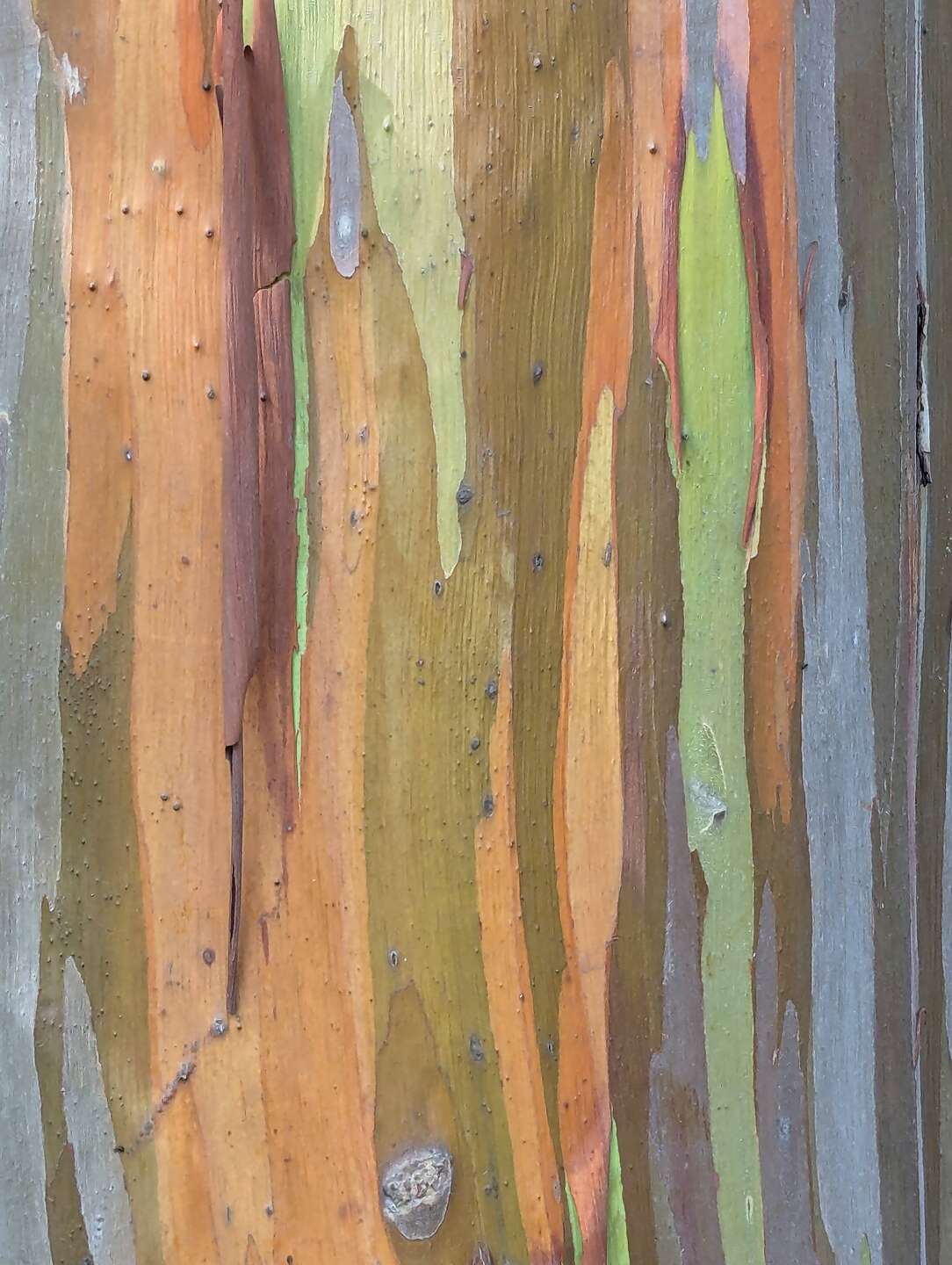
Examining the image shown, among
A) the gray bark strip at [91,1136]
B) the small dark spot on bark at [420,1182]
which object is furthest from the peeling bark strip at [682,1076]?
the gray bark strip at [91,1136]

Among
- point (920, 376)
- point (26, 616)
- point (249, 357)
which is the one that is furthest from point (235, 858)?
point (920, 376)

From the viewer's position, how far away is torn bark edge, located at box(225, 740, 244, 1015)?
2.01 ft

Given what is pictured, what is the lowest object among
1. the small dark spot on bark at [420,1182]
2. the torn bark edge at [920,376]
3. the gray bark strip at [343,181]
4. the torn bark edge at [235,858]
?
the small dark spot on bark at [420,1182]

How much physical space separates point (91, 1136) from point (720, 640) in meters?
0.53

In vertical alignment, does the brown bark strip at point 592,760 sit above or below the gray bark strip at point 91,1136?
above

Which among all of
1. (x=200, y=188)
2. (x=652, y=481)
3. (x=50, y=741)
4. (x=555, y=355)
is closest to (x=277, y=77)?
(x=200, y=188)

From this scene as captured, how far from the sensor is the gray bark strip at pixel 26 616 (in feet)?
2.08

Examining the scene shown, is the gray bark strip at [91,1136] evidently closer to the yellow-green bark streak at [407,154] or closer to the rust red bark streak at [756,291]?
the yellow-green bark streak at [407,154]

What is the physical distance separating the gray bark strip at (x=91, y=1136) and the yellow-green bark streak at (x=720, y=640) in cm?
40

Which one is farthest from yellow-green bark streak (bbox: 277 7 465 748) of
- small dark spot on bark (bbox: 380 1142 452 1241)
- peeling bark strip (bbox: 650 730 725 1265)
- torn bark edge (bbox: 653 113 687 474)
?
small dark spot on bark (bbox: 380 1142 452 1241)

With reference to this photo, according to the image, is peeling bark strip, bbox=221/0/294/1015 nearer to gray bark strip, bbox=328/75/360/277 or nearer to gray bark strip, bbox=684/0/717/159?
gray bark strip, bbox=328/75/360/277

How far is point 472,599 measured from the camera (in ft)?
2.00

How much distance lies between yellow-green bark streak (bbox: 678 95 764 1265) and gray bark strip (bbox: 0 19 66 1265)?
0.41m

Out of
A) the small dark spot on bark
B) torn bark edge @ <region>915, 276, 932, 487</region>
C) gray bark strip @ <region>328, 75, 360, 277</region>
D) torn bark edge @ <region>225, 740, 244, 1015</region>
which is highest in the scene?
gray bark strip @ <region>328, 75, 360, 277</region>
